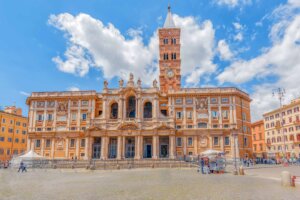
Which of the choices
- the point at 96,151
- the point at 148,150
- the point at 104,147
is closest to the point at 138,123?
the point at 148,150

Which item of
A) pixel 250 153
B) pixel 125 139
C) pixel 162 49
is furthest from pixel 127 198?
pixel 162 49

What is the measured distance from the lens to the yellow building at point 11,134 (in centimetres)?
6078

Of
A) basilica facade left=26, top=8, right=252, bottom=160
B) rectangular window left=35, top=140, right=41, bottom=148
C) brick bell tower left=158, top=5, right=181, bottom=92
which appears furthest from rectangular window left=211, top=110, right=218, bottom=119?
rectangular window left=35, top=140, right=41, bottom=148

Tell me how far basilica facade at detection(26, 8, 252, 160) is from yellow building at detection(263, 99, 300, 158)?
13.9 meters

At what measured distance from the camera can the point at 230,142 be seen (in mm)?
49031

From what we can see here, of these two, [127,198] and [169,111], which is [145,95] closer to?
[169,111]

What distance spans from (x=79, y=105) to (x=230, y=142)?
33.0m

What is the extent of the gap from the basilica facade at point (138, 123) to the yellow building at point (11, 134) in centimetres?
1341

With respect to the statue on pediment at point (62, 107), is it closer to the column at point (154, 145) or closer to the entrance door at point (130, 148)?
the entrance door at point (130, 148)

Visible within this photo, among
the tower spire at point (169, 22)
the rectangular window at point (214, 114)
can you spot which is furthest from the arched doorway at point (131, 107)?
the tower spire at point (169, 22)

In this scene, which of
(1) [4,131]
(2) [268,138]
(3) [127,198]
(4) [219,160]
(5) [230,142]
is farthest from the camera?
(2) [268,138]

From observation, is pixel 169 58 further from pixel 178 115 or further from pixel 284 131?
pixel 284 131

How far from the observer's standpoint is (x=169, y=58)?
6331 cm

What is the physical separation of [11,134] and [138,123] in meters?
37.7
